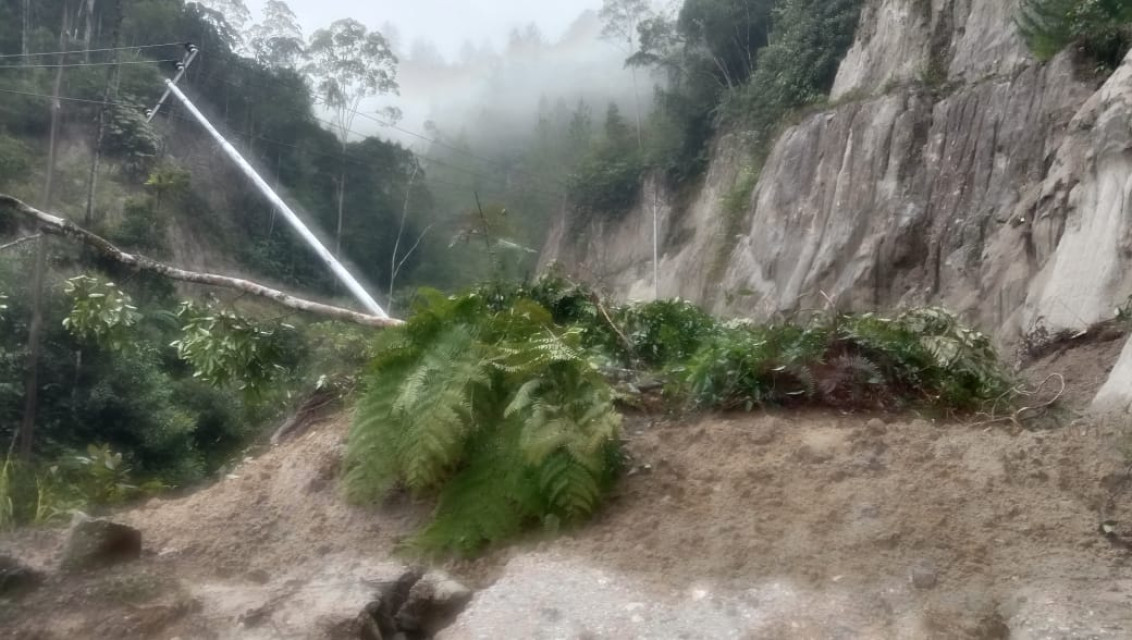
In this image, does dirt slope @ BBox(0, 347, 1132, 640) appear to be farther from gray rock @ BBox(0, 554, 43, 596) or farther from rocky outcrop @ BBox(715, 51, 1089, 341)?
rocky outcrop @ BBox(715, 51, 1089, 341)

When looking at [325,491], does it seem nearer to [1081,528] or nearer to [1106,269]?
[1081,528]

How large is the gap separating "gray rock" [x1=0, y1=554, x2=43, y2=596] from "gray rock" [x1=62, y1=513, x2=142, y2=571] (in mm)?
158

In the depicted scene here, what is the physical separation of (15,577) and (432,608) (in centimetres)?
183

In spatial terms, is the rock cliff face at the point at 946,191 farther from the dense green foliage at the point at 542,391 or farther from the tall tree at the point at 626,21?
the tall tree at the point at 626,21

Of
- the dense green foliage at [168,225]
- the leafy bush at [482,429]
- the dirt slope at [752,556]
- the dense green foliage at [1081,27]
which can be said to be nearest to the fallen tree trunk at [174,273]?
the dense green foliage at [168,225]

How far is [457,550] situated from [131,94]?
24.3 meters

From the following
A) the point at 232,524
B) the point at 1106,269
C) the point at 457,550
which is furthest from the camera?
the point at 1106,269

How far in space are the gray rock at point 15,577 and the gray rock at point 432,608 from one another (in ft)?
5.40

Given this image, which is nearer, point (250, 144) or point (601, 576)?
point (601, 576)

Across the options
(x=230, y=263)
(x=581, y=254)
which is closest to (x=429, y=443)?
(x=230, y=263)

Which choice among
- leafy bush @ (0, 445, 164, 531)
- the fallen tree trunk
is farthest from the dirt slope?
the fallen tree trunk

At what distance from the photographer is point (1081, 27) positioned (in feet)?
50.3

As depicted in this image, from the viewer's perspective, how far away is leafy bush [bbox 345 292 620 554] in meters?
4.69

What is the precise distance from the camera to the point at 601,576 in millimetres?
4258
